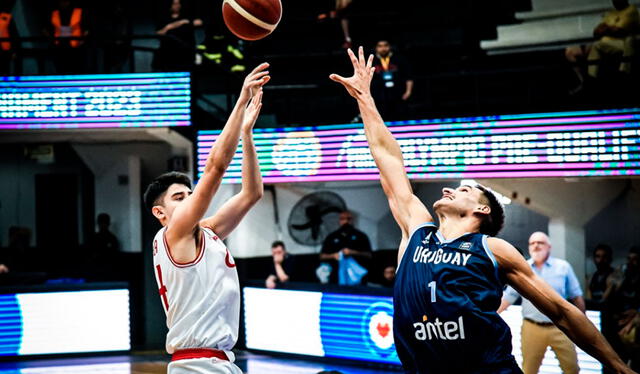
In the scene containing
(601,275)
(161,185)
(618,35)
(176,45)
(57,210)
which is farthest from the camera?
(57,210)

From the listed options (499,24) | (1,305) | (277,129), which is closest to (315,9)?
(499,24)

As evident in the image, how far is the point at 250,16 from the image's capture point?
505 cm

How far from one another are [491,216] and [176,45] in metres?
8.29

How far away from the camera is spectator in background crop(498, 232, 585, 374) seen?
789 centimetres

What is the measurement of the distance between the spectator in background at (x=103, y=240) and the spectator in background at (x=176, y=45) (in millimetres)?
2901

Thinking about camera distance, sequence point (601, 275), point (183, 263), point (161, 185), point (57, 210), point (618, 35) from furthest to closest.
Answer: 1. point (57, 210)
2. point (618, 35)
3. point (601, 275)
4. point (161, 185)
5. point (183, 263)

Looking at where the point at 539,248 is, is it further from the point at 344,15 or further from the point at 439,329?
the point at 344,15

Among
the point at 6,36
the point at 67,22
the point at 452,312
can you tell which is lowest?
the point at 452,312

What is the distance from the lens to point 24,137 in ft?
41.5

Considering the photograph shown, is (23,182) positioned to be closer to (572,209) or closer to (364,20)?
(364,20)

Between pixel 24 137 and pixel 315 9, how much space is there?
5187mm

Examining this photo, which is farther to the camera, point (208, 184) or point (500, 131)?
point (500, 131)

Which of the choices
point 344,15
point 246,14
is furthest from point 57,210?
point 246,14

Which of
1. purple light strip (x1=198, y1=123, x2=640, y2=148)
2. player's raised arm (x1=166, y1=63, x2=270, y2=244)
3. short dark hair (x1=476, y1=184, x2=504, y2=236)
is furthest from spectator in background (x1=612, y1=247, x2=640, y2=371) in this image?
player's raised arm (x1=166, y1=63, x2=270, y2=244)
